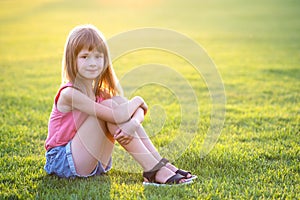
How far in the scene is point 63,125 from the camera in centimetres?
326

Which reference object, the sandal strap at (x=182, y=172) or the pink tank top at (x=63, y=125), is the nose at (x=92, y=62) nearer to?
the pink tank top at (x=63, y=125)

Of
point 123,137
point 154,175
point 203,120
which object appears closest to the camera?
point 123,137

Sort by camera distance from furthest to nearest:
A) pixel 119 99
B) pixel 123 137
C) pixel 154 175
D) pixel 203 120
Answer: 1. pixel 203 120
2. pixel 119 99
3. pixel 154 175
4. pixel 123 137

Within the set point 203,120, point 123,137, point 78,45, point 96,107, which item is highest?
point 78,45

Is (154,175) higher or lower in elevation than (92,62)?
lower

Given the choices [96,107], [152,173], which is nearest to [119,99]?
[96,107]

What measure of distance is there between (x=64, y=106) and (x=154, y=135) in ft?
5.01

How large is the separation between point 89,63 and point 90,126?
1.60ft

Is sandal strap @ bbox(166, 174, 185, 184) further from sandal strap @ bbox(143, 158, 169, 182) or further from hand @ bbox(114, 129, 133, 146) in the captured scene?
hand @ bbox(114, 129, 133, 146)

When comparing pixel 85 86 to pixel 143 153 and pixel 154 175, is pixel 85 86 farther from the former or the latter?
pixel 154 175

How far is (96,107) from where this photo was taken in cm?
315

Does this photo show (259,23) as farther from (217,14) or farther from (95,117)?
(95,117)

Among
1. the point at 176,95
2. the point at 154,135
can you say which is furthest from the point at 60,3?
the point at 154,135

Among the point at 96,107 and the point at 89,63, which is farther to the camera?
the point at 89,63
